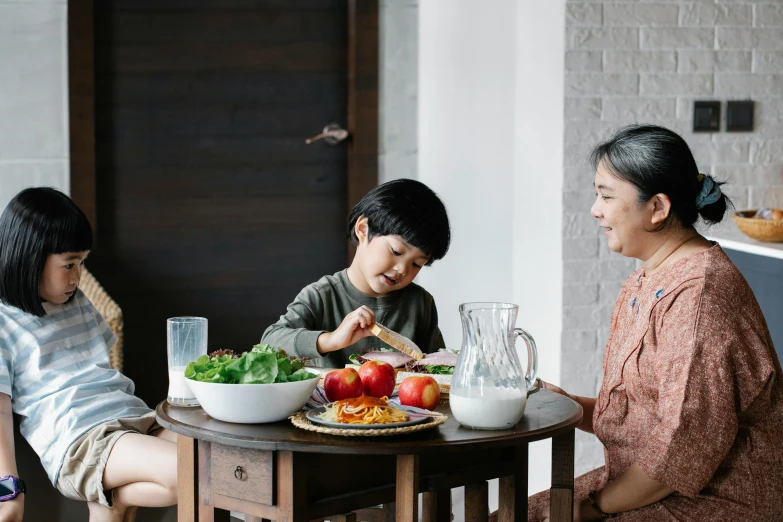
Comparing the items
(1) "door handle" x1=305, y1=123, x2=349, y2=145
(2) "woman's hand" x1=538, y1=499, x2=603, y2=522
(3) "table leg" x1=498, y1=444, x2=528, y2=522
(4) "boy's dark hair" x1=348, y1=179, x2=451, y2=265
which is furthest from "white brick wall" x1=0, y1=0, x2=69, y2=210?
(2) "woman's hand" x1=538, y1=499, x2=603, y2=522

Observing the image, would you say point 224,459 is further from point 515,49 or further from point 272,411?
point 515,49

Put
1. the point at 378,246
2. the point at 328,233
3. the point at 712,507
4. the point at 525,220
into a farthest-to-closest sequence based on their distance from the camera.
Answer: the point at 328,233 < the point at 525,220 < the point at 378,246 < the point at 712,507

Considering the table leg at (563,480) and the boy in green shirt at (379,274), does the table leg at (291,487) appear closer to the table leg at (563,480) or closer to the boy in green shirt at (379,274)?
the table leg at (563,480)

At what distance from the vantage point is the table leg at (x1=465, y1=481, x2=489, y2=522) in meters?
1.95

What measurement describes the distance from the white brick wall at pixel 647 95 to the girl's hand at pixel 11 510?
1802 millimetres

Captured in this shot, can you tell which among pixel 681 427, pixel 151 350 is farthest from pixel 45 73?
pixel 681 427

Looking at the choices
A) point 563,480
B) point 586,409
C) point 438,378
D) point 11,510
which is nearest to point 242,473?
point 438,378

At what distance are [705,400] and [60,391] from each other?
136 centimetres

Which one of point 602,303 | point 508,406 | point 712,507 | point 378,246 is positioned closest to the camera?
point 508,406

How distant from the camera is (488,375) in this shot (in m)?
1.48

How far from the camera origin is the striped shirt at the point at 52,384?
2100 millimetres

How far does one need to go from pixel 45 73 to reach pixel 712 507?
2.57 m

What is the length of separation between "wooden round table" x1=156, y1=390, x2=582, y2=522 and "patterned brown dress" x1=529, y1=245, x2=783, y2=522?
14 cm

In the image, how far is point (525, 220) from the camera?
3.41m
